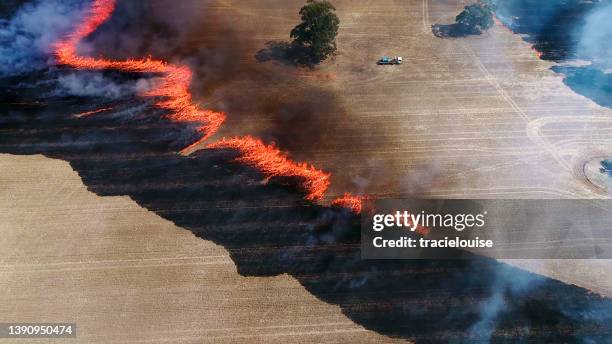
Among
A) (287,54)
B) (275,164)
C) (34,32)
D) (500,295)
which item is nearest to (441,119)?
(275,164)

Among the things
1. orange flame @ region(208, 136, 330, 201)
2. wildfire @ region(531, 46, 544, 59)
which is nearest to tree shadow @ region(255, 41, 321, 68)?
orange flame @ region(208, 136, 330, 201)

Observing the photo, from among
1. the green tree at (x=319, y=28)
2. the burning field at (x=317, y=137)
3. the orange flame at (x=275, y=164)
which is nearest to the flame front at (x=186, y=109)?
the orange flame at (x=275, y=164)

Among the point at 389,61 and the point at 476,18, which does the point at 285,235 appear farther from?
the point at 476,18

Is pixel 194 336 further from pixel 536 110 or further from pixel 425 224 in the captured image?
pixel 536 110

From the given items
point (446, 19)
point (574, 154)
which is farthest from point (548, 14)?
point (574, 154)

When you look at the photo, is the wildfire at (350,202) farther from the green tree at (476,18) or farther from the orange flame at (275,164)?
the green tree at (476,18)

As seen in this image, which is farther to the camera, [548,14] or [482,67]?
[548,14]
